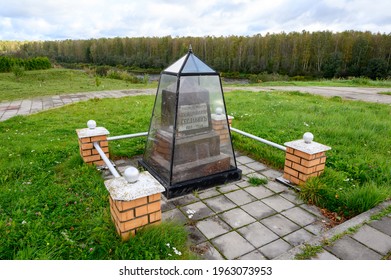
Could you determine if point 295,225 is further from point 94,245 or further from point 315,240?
point 94,245

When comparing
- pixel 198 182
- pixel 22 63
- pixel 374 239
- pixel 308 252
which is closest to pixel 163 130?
pixel 198 182

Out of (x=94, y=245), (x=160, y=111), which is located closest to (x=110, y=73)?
(x=160, y=111)

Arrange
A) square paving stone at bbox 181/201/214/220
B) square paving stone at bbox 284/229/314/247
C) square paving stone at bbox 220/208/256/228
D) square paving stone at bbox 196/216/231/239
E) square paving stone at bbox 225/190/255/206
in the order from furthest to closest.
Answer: square paving stone at bbox 225/190/255/206, square paving stone at bbox 181/201/214/220, square paving stone at bbox 220/208/256/228, square paving stone at bbox 196/216/231/239, square paving stone at bbox 284/229/314/247

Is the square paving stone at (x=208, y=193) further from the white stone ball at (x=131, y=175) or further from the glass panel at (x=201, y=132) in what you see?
the white stone ball at (x=131, y=175)

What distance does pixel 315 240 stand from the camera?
2.43 m

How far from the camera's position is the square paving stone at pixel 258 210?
9.61ft

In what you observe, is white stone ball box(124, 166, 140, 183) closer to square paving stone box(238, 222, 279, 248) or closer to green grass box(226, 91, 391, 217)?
square paving stone box(238, 222, 279, 248)

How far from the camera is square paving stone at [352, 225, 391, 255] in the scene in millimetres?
2318

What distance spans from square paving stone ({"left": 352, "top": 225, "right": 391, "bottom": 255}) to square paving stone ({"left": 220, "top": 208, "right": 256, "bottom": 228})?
0.98 metres

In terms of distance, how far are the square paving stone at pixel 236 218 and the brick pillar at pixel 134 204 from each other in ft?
2.56

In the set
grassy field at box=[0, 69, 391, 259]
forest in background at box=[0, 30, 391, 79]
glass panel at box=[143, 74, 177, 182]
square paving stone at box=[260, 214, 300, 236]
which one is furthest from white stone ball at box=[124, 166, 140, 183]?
forest in background at box=[0, 30, 391, 79]

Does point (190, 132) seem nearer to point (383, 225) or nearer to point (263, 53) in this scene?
point (383, 225)

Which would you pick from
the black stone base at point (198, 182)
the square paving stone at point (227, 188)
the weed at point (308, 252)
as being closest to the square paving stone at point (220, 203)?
the square paving stone at point (227, 188)

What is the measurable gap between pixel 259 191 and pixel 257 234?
91cm
